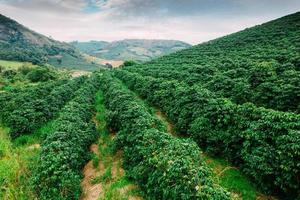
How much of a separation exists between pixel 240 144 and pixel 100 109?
19.0m

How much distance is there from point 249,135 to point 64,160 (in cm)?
956

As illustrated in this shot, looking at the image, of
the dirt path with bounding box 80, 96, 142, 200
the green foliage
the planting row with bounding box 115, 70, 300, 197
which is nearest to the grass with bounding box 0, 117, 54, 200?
the dirt path with bounding box 80, 96, 142, 200

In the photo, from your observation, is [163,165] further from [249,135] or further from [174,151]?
[249,135]

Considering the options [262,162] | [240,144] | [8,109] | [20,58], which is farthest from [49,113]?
[20,58]

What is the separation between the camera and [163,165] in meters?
11.0

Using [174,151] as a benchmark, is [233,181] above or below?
below

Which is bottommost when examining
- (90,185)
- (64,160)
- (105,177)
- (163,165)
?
(90,185)

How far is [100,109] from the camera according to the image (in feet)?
98.4

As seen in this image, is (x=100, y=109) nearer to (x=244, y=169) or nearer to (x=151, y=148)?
(x=151, y=148)

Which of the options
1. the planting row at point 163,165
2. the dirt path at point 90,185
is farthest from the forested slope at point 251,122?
the dirt path at point 90,185

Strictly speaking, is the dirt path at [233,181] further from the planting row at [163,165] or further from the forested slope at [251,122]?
the planting row at [163,165]

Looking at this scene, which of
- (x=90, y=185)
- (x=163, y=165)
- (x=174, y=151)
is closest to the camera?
(x=163, y=165)

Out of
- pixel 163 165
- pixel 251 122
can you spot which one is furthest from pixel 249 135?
pixel 163 165

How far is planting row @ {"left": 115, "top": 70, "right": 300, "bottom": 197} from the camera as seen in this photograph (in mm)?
10922
